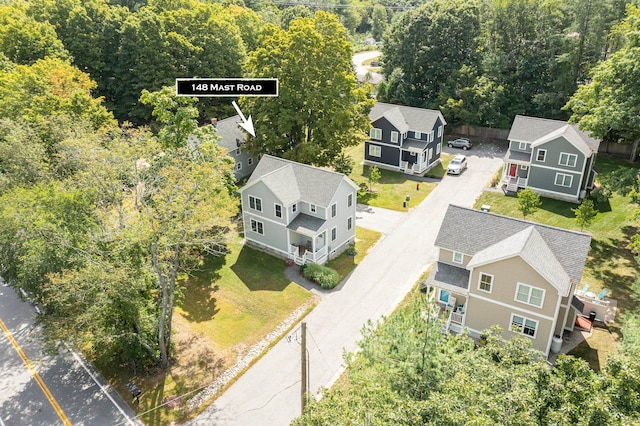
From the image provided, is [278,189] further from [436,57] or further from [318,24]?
[436,57]

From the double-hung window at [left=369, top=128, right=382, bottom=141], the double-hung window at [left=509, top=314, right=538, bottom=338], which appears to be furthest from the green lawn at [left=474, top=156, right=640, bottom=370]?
the double-hung window at [left=369, top=128, right=382, bottom=141]

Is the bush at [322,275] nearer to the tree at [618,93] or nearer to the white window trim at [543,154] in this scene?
the tree at [618,93]

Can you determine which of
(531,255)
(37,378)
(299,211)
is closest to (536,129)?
(531,255)

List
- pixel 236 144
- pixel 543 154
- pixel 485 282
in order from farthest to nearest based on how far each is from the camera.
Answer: pixel 236 144, pixel 543 154, pixel 485 282

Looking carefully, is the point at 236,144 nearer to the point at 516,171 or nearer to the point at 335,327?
the point at 335,327

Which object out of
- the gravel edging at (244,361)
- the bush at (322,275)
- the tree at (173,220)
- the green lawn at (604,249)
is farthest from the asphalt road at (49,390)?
the green lawn at (604,249)
